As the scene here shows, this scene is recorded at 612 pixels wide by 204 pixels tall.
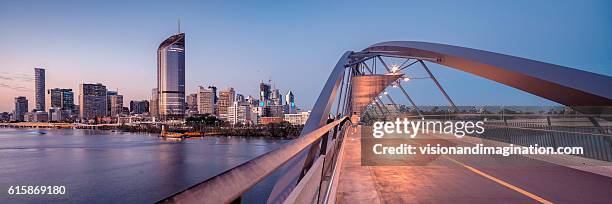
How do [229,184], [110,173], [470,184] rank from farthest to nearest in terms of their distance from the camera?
1. [110,173]
2. [470,184]
3. [229,184]

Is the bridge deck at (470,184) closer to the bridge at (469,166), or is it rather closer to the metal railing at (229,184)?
the bridge at (469,166)

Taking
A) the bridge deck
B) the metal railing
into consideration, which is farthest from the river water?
the metal railing

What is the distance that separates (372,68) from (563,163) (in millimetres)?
30884

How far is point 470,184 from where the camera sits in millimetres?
6590

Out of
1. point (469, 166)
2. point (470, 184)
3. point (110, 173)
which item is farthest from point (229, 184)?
point (110, 173)

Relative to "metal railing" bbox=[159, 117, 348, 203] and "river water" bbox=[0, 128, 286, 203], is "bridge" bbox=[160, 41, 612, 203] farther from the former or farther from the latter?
"river water" bbox=[0, 128, 286, 203]

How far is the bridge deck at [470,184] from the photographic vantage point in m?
5.42

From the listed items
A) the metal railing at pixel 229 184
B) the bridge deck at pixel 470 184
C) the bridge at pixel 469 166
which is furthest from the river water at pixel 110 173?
the metal railing at pixel 229 184

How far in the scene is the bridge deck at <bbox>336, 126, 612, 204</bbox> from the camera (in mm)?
5418

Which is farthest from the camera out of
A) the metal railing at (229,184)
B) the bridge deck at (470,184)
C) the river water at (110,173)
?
the river water at (110,173)

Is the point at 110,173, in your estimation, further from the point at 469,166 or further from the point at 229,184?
the point at 229,184

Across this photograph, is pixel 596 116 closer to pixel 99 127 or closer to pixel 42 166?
pixel 42 166

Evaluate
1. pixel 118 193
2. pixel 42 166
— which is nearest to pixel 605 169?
pixel 118 193

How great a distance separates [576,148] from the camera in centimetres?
1030
